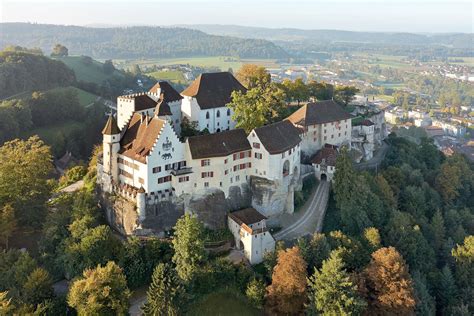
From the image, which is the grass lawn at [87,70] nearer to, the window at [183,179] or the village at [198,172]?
the village at [198,172]

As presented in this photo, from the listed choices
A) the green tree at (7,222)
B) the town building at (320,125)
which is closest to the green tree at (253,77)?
the town building at (320,125)

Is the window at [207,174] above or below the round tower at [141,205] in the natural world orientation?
above

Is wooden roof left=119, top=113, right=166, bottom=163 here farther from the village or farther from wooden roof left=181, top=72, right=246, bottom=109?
wooden roof left=181, top=72, right=246, bottom=109

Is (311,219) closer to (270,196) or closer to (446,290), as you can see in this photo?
(270,196)

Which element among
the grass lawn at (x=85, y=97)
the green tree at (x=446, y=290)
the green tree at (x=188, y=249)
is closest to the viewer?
the green tree at (x=188, y=249)

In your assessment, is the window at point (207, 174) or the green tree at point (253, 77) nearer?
the window at point (207, 174)

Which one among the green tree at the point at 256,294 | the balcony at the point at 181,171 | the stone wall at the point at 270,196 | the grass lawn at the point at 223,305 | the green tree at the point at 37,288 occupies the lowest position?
the grass lawn at the point at 223,305
